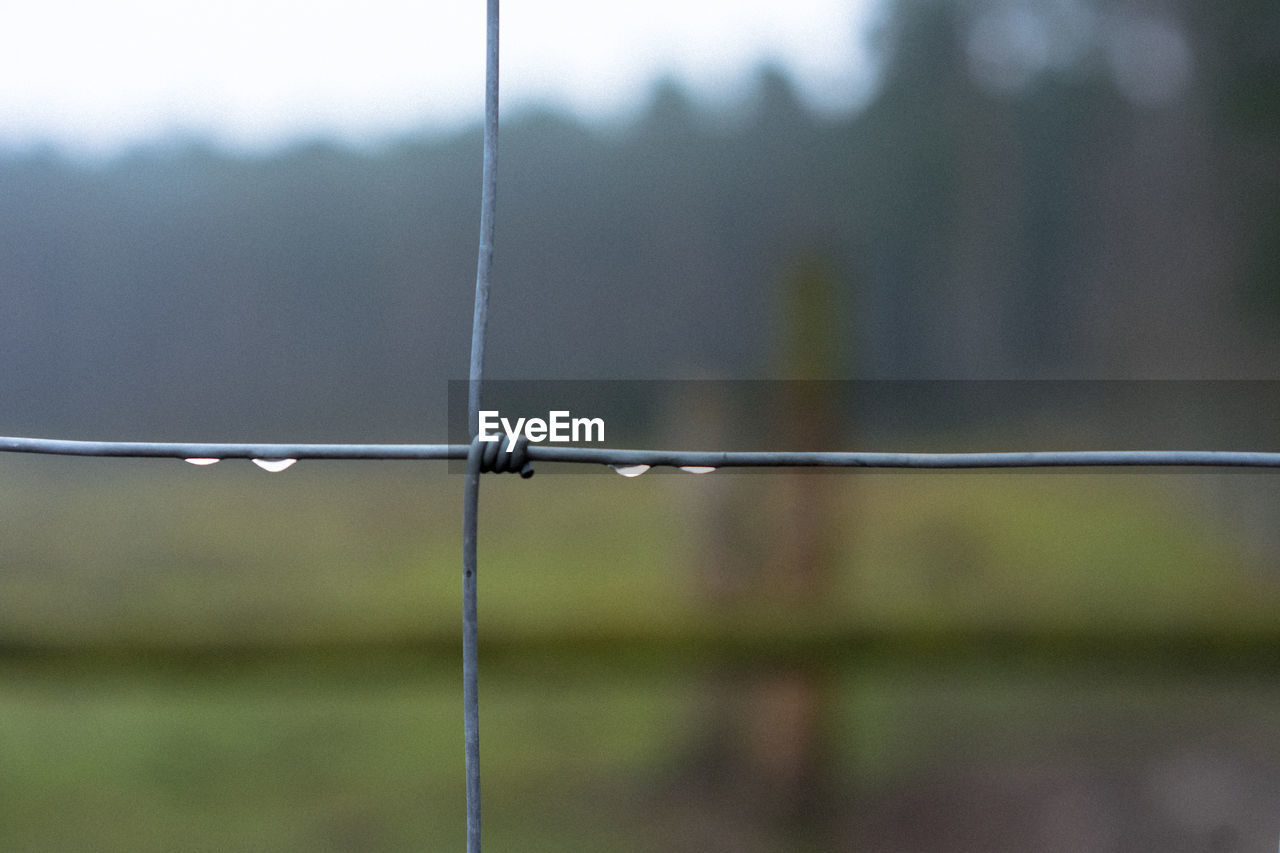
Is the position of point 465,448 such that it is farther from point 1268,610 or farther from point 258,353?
point 1268,610

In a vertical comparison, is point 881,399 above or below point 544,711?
above

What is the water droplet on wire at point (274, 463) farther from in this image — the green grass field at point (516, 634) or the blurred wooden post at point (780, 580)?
the blurred wooden post at point (780, 580)

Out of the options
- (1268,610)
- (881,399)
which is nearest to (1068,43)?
(881,399)

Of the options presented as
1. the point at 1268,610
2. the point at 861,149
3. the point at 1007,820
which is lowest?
the point at 1007,820

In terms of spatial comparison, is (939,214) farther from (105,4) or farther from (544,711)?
(105,4)

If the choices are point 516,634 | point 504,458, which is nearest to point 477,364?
point 504,458

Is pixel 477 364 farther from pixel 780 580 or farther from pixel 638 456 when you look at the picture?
pixel 780 580
